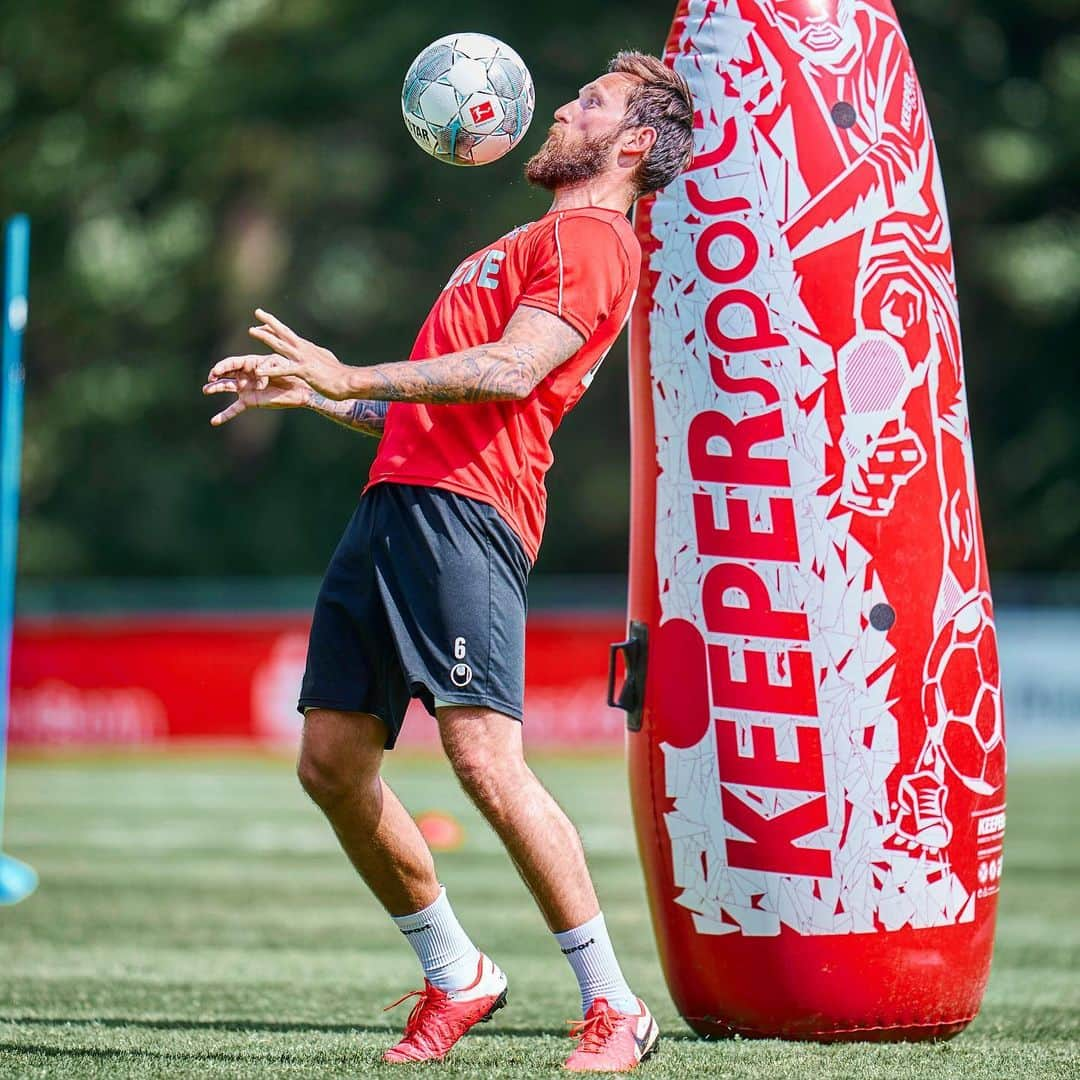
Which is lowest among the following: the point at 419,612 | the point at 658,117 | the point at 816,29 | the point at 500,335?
the point at 419,612

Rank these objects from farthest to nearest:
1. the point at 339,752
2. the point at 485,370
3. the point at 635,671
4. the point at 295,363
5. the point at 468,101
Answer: the point at 635,671
the point at 468,101
the point at 339,752
the point at 485,370
the point at 295,363

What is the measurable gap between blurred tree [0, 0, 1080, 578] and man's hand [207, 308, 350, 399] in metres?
18.8

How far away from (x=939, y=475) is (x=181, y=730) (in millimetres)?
14034

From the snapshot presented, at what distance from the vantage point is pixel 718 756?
190 inches

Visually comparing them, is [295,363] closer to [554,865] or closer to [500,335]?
[500,335]

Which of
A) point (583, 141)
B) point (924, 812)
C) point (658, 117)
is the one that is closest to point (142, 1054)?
point (924, 812)

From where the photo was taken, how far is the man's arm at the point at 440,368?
3.98 meters

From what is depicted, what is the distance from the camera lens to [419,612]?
4207 millimetres

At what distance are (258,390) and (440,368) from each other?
1.40ft

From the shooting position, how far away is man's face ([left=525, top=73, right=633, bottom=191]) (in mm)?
4480

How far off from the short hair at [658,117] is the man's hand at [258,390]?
0.97 m

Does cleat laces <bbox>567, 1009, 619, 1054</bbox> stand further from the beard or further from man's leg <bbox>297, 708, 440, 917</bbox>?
the beard

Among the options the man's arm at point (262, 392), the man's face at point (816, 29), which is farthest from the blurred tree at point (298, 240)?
the man's arm at point (262, 392)

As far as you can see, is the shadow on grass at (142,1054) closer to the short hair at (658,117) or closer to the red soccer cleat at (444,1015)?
the red soccer cleat at (444,1015)
